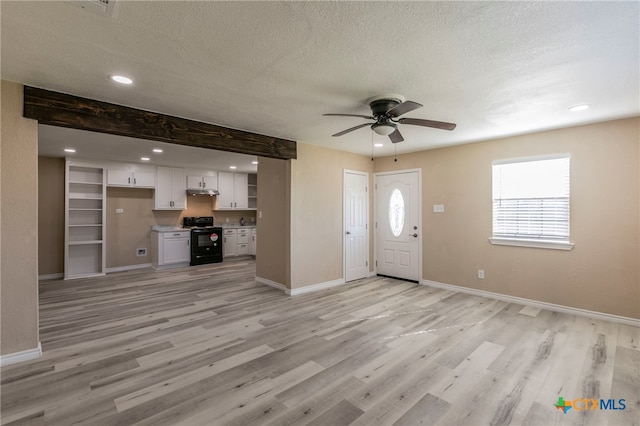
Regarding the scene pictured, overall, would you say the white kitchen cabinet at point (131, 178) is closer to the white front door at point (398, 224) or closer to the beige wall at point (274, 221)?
the beige wall at point (274, 221)

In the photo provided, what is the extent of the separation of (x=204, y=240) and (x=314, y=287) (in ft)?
12.4

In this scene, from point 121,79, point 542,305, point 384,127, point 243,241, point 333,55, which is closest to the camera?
point 333,55

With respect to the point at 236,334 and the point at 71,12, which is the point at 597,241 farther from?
the point at 71,12

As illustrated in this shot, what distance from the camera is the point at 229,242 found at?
826 centimetres

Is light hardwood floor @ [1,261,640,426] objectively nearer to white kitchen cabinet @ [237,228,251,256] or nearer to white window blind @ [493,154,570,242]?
white window blind @ [493,154,570,242]

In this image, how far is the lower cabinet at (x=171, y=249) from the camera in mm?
6910

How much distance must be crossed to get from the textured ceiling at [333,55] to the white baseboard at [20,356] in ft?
7.95

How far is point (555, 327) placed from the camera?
350 cm

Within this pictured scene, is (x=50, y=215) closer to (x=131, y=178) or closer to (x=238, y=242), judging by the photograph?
(x=131, y=178)

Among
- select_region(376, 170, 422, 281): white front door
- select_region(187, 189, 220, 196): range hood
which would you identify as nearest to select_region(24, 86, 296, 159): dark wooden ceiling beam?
select_region(376, 170, 422, 281): white front door

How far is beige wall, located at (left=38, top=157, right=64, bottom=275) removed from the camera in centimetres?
598

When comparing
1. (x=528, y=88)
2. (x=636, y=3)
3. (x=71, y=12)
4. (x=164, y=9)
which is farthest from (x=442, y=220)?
(x=71, y=12)

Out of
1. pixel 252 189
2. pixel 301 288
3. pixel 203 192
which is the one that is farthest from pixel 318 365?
pixel 252 189

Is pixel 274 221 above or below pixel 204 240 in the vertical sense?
above
